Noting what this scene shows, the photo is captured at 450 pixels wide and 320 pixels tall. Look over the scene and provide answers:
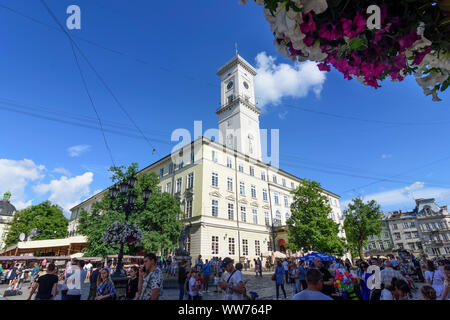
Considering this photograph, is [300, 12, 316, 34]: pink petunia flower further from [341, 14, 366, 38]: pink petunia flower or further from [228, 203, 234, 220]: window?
[228, 203, 234, 220]: window

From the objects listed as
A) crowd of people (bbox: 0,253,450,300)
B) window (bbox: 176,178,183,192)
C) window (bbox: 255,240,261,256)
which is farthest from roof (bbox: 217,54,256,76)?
crowd of people (bbox: 0,253,450,300)

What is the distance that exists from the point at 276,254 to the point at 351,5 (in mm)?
30649

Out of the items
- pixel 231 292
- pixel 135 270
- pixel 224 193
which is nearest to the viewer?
pixel 231 292

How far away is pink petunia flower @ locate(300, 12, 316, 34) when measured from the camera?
1413 mm

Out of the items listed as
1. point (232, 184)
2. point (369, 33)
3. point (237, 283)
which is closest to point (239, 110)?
point (232, 184)

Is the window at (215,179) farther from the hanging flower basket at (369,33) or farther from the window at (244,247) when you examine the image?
the hanging flower basket at (369,33)

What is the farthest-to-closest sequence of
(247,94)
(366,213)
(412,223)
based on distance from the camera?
(412,223), (247,94), (366,213)

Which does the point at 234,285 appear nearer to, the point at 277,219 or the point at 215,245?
the point at 215,245

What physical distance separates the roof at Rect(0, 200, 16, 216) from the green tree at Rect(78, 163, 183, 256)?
86323mm

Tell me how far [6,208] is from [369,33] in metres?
123

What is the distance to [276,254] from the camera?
28.7 meters

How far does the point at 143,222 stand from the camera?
26469 mm
